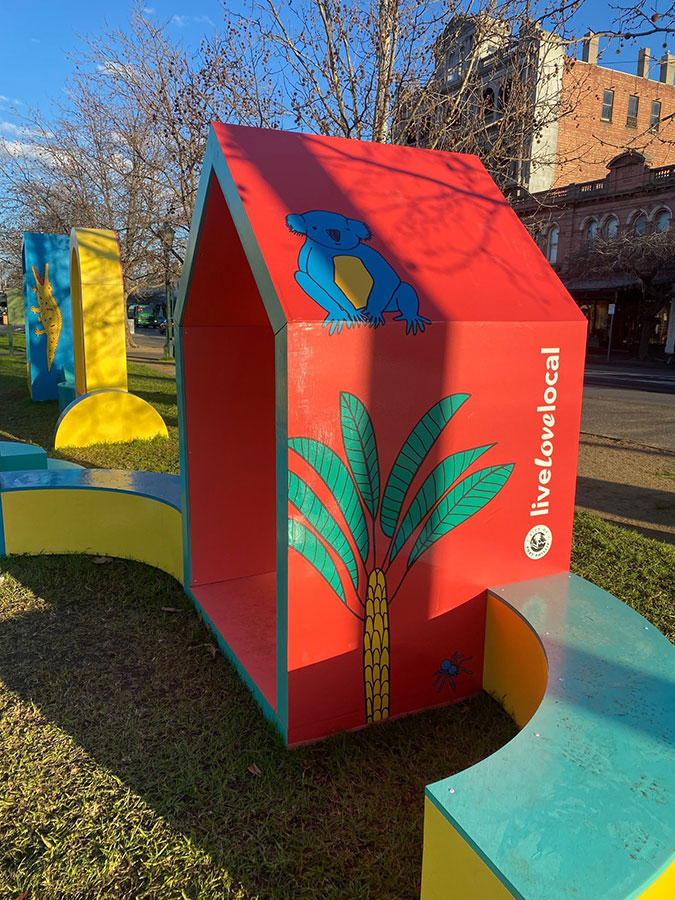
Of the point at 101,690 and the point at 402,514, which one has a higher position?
the point at 402,514

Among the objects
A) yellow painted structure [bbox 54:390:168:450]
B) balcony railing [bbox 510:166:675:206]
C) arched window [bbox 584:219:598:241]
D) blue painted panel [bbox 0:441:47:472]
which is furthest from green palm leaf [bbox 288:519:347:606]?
arched window [bbox 584:219:598:241]

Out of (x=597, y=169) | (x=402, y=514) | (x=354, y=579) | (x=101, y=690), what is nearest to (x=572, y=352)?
(x=402, y=514)

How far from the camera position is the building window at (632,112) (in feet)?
132

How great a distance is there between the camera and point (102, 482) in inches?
200

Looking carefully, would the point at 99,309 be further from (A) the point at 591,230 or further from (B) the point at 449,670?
(A) the point at 591,230

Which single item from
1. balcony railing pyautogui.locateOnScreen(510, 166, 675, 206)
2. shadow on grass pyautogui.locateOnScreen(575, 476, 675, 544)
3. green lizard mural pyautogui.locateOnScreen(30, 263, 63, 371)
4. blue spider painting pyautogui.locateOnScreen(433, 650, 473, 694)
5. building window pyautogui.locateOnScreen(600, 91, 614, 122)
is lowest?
shadow on grass pyautogui.locateOnScreen(575, 476, 675, 544)

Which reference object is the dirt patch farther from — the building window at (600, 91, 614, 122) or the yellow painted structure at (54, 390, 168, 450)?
the building window at (600, 91, 614, 122)

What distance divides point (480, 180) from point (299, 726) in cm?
299

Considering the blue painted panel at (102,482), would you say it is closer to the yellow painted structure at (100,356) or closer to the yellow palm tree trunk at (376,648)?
the yellow palm tree trunk at (376,648)

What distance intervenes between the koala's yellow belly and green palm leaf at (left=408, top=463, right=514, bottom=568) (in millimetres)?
954

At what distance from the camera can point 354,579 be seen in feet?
9.21

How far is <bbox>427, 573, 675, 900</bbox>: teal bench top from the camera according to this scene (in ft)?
5.24

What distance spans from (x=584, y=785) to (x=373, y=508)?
1289mm

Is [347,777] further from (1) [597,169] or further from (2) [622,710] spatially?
(1) [597,169]
